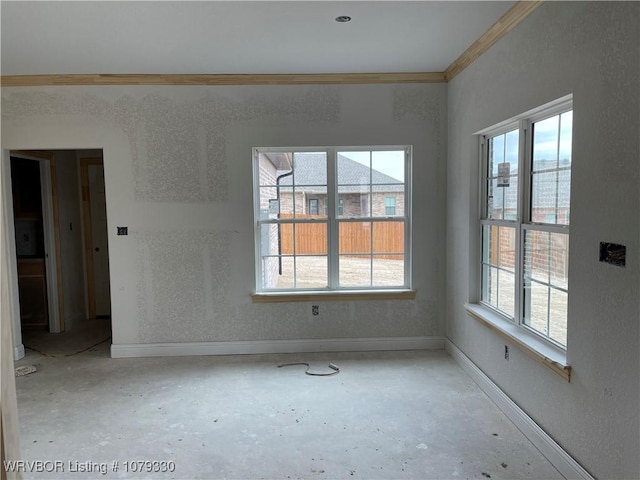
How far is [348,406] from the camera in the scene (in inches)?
124

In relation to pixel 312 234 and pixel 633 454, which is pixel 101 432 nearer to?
pixel 312 234

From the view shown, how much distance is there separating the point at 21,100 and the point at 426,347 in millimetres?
4580

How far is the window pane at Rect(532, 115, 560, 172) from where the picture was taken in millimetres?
2568

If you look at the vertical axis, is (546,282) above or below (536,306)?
above

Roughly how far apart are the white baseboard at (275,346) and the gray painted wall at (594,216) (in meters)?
1.44

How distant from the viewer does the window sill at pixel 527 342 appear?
93.4 inches

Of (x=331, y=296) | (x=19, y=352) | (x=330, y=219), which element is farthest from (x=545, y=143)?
(x=19, y=352)

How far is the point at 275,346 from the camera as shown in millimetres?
4277

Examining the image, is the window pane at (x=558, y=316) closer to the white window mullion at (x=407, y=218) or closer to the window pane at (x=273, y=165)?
the white window mullion at (x=407, y=218)

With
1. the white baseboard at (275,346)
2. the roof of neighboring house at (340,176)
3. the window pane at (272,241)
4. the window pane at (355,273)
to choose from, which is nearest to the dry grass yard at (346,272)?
the window pane at (355,273)

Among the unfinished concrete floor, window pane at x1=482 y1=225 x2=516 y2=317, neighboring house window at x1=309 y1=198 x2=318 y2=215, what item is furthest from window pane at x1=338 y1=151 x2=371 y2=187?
the unfinished concrete floor

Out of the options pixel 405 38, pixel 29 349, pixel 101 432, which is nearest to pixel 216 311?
pixel 101 432

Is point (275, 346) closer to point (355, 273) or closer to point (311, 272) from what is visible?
point (311, 272)

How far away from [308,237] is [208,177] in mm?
1143
